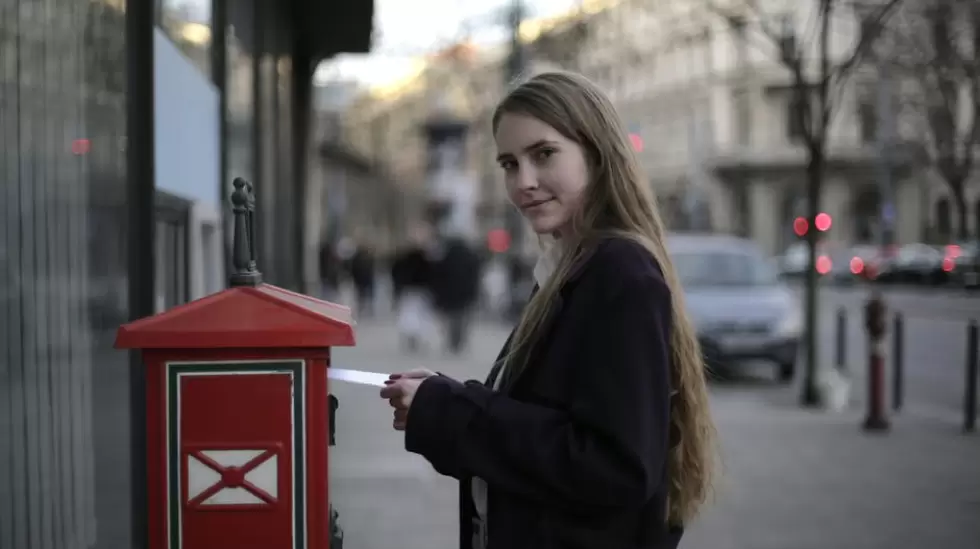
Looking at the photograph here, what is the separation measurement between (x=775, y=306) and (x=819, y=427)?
4294 millimetres

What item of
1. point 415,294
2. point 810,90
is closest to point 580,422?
point 810,90

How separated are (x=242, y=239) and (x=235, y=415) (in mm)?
384

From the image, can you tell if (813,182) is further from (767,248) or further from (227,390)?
(767,248)

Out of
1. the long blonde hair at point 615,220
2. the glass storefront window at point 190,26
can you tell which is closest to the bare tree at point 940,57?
the glass storefront window at point 190,26

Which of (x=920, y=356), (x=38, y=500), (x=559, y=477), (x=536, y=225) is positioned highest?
(x=536, y=225)

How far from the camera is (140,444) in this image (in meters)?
4.15

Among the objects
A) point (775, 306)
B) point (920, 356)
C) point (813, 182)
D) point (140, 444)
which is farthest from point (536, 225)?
point (920, 356)

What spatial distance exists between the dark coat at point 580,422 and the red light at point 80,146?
1.55 meters

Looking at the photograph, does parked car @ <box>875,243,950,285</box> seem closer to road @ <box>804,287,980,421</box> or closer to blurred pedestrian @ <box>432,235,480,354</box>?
road @ <box>804,287,980,421</box>

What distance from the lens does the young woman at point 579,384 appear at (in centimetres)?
200

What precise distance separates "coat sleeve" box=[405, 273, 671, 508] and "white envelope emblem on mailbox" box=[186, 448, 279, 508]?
1.16 ft

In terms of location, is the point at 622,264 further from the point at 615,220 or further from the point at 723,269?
the point at 723,269

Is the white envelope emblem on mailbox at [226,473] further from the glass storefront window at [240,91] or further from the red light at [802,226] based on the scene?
the red light at [802,226]

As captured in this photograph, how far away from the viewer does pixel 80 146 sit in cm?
328
